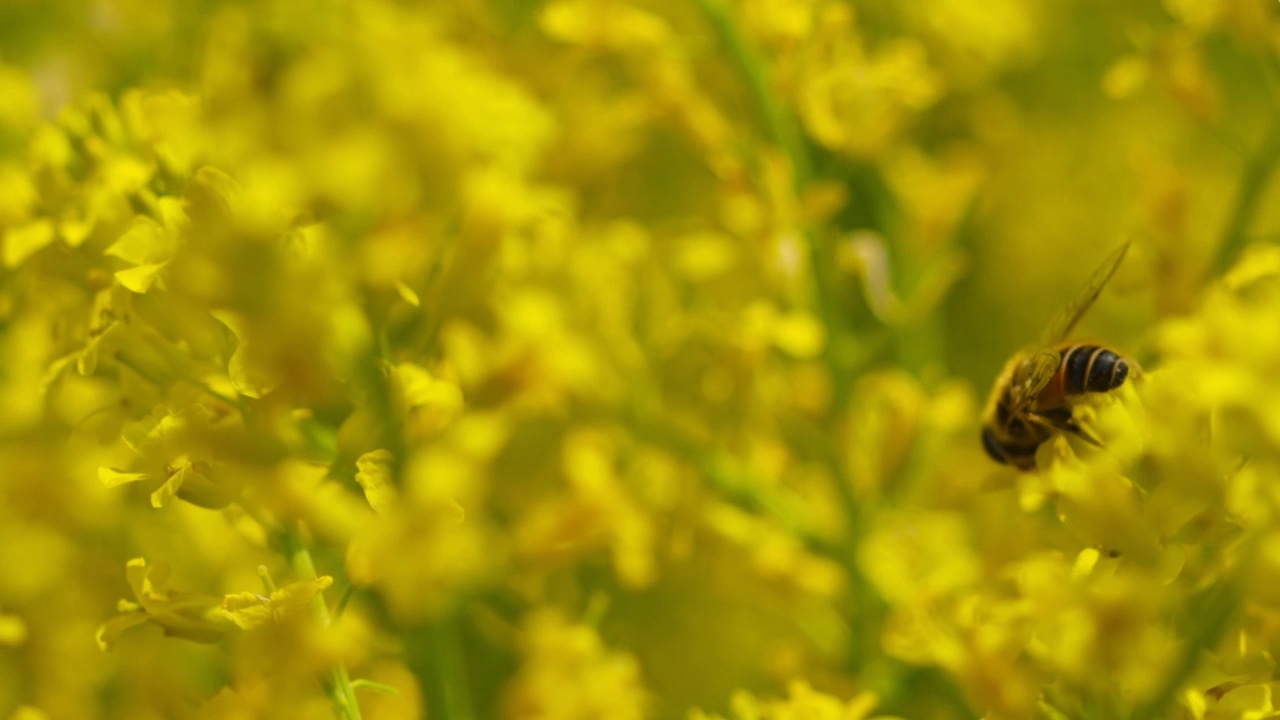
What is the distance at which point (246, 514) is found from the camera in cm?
68

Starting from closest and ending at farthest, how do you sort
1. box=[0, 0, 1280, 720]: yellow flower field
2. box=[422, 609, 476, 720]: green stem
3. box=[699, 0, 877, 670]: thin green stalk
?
box=[0, 0, 1280, 720]: yellow flower field → box=[422, 609, 476, 720]: green stem → box=[699, 0, 877, 670]: thin green stalk

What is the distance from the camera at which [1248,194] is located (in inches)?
36.2

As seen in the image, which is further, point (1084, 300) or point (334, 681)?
point (1084, 300)

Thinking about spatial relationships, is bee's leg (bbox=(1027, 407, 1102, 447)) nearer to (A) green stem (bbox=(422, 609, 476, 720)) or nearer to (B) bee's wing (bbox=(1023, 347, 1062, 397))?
(B) bee's wing (bbox=(1023, 347, 1062, 397))

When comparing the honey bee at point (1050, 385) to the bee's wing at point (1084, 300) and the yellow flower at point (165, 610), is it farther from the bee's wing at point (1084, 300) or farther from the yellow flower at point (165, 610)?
the yellow flower at point (165, 610)

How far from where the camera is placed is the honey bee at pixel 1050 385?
0.74 metres

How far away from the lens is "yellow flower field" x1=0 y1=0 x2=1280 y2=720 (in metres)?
0.61

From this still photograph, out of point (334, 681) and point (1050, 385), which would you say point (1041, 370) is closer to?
point (1050, 385)

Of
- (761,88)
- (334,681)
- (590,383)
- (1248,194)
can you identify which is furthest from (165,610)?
(1248,194)

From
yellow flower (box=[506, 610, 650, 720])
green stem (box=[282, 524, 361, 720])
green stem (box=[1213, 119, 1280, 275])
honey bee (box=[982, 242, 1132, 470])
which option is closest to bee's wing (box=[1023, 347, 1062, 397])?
honey bee (box=[982, 242, 1132, 470])

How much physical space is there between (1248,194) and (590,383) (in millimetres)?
478

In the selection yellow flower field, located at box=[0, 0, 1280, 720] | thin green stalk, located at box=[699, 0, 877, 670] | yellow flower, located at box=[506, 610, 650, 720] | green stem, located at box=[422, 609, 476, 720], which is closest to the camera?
yellow flower field, located at box=[0, 0, 1280, 720]

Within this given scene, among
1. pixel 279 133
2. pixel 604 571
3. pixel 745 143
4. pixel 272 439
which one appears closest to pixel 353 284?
pixel 272 439

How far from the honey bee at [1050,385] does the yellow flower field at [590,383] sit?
14 millimetres
